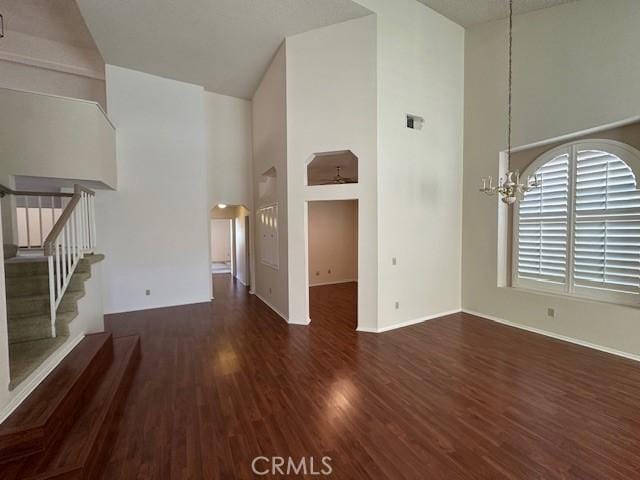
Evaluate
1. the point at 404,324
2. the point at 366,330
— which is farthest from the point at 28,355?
the point at 404,324

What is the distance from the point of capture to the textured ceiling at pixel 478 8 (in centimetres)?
445

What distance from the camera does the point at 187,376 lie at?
3355 mm

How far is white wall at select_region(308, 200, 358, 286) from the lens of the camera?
8.91 meters

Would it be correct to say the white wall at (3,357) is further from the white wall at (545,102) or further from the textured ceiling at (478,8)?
the textured ceiling at (478,8)

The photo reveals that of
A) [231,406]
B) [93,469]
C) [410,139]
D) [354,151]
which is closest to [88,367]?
[93,469]

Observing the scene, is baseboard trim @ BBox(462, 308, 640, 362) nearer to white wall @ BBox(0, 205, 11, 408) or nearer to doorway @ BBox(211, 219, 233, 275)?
white wall @ BBox(0, 205, 11, 408)

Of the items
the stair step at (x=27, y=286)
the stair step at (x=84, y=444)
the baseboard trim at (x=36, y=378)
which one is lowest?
the stair step at (x=84, y=444)

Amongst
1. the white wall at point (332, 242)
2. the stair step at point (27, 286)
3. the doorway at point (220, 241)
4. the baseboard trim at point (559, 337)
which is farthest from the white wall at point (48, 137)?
the doorway at point (220, 241)

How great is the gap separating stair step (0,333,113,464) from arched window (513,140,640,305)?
20.5 feet

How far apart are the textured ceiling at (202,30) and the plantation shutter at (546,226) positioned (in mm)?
→ 3910

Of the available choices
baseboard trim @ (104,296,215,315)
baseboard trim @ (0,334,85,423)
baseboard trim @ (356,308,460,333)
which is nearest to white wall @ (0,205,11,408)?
baseboard trim @ (0,334,85,423)

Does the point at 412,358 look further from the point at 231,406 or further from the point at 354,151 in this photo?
the point at 354,151

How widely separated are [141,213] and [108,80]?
9.22 ft

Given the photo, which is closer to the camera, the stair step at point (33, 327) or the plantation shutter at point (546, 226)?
the stair step at point (33, 327)
